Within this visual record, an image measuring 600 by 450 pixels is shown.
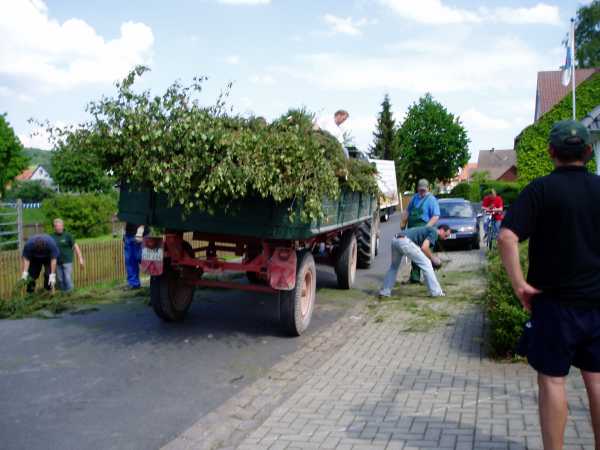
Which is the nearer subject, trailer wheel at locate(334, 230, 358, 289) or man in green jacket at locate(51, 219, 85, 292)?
trailer wheel at locate(334, 230, 358, 289)

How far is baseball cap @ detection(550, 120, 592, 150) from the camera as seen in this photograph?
3.58 metres

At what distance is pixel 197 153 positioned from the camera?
6727 mm

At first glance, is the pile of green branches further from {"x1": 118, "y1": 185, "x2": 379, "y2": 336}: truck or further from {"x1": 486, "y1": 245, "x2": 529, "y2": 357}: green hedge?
{"x1": 486, "y1": 245, "x2": 529, "y2": 357}: green hedge

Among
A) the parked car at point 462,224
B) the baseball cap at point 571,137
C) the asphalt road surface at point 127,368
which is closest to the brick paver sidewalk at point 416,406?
the asphalt road surface at point 127,368

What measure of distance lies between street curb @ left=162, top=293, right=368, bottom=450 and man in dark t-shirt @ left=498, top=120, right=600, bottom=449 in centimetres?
221

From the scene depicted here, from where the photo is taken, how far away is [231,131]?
7.04 m

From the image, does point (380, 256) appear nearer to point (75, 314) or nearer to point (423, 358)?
point (75, 314)

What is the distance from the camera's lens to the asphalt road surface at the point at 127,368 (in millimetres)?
4941

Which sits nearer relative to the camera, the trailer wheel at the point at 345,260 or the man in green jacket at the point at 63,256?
the trailer wheel at the point at 345,260

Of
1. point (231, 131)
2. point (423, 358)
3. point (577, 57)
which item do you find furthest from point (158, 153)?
point (577, 57)

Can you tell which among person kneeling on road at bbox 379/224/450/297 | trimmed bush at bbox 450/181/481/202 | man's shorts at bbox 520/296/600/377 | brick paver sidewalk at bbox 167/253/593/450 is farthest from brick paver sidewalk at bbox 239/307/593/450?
trimmed bush at bbox 450/181/481/202

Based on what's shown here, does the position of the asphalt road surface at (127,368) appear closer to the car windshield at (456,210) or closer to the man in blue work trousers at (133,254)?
the man in blue work trousers at (133,254)

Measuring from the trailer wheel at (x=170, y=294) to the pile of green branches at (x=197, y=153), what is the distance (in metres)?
1.43

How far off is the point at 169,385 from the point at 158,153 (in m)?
2.33
